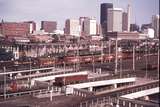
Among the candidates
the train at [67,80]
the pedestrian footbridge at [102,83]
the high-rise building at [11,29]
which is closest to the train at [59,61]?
the train at [67,80]

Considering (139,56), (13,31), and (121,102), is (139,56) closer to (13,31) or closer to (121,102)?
(121,102)

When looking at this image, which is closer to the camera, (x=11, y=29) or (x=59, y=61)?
(x=59, y=61)

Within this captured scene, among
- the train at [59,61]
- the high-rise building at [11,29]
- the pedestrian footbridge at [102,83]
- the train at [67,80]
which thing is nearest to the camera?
the pedestrian footbridge at [102,83]

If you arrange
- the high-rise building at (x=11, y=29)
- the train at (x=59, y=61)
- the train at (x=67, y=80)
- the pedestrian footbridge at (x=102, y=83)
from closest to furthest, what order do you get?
1. the pedestrian footbridge at (x=102, y=83)
2. the train at (x=67, y=80)
3. the train at (x=59, y=61)
4. the high-rise building at (x=11, y=29)

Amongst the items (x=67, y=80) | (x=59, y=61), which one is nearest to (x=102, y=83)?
(x=67, y=80)

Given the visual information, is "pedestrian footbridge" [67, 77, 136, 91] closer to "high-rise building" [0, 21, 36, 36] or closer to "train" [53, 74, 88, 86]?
"train" [53, 74, 88, 86]

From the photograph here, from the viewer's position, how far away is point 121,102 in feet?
107

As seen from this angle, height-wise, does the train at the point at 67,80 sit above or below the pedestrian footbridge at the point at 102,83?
above

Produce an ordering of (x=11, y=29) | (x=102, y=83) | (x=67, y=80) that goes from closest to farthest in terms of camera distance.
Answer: (x=67, y=80), (x=102, y=83), (x=11, y=29)

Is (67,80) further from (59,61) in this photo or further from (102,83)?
(59,61)

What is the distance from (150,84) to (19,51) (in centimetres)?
7884

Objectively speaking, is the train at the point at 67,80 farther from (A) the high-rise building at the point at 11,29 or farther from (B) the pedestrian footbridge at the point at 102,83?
(A) the high-rise building at the point at 11,29

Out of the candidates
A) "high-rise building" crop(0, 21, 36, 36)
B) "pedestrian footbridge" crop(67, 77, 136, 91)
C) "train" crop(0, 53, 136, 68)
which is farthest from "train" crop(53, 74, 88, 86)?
"high-rise building" crop(0, 21, 36, 36)

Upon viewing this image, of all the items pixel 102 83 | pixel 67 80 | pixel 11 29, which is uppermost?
pixel 11 29
